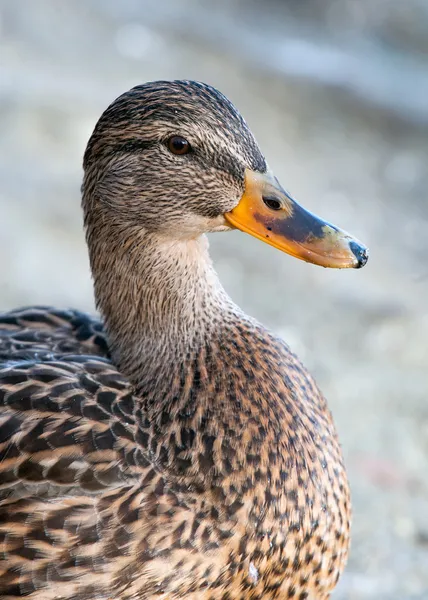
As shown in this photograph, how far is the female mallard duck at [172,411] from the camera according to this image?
8.09ft

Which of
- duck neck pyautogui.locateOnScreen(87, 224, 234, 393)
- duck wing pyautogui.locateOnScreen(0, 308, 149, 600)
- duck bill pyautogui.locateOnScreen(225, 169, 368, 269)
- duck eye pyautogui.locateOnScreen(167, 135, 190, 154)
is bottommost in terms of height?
duck wing pyautogui.locateOnScreen(0, 308, 149, 600)

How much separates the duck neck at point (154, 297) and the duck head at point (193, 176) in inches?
2.1

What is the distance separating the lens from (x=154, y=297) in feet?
9.16

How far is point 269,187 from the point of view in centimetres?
266

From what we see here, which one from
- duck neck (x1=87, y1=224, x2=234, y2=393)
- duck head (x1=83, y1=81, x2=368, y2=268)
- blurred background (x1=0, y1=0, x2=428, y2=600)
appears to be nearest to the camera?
duck head (x1=83, y1=81, x2=368, y2=268)

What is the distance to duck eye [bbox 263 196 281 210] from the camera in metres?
2.65

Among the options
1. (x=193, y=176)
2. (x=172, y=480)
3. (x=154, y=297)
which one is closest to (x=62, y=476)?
(x=172, y=480)

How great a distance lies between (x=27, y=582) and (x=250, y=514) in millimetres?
571

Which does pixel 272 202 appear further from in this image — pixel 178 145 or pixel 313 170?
pixel 313 170

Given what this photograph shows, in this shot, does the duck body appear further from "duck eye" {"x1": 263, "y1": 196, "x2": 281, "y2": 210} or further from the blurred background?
the blurred background

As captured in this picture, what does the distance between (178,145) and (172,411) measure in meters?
0.69

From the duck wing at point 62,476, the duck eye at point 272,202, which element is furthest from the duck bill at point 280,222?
the duck wing at point 62,476

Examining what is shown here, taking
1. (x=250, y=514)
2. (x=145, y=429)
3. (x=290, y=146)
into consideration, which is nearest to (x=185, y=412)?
(x=145, y=429)

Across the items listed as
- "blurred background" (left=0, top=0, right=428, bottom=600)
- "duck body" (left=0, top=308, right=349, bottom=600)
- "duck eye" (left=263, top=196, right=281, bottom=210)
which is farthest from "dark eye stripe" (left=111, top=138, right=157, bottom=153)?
"blurred background" (left=0, top=0, right=428, bottom=600)
